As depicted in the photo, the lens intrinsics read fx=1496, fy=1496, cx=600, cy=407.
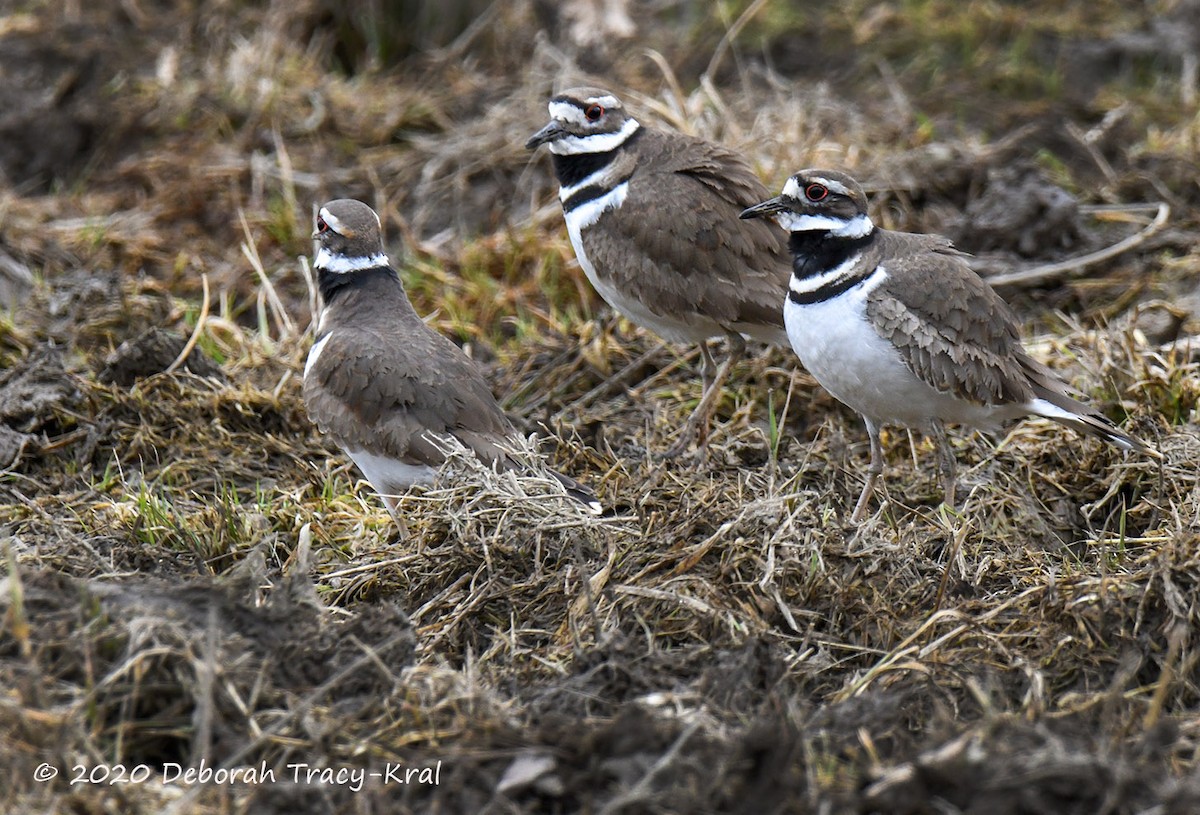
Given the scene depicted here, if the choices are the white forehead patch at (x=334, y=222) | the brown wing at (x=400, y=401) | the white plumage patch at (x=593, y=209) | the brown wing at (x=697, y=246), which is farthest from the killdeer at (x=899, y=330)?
the white forehead patch at (x=334, y=222)

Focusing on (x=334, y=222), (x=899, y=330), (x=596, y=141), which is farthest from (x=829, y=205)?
(x=334, y=222)

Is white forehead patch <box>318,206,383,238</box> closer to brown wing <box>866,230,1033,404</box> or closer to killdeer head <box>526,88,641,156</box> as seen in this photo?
killdeer head <box>526,88,641,156</box>

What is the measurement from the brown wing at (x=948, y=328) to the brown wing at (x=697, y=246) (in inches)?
35.0

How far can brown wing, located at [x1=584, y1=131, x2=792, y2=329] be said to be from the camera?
21.0 feet

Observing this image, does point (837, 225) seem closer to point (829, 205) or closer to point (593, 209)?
point (829, 205)

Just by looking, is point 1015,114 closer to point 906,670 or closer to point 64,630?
point 906,670

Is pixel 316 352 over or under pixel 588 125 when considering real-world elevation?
under

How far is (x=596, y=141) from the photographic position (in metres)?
6.80

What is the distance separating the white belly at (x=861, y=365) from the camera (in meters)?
5.42

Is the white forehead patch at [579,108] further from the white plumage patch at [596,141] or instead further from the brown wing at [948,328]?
the brown wing at [948,328]

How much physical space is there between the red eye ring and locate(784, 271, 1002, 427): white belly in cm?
37

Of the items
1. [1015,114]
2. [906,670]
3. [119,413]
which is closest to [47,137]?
[119,413]

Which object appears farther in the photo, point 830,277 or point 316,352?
point 316,352

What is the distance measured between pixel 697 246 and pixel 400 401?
155 cm
